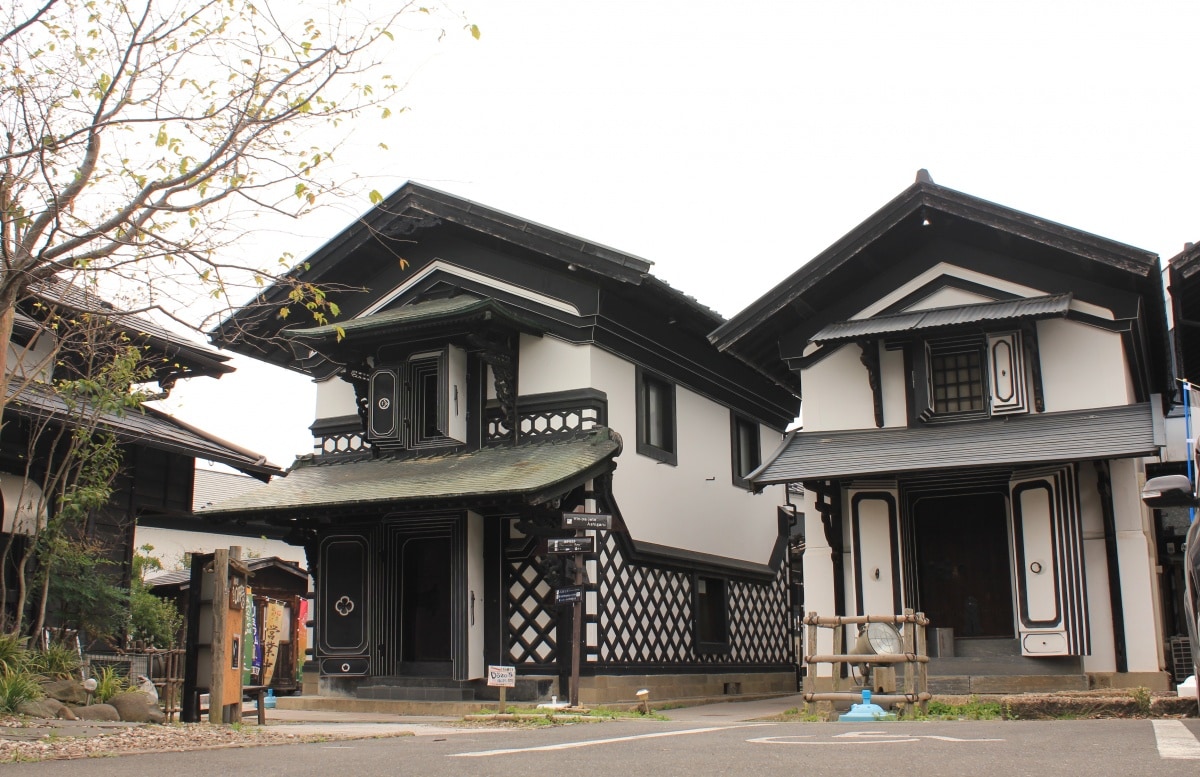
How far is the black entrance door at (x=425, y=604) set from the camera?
18.9 m

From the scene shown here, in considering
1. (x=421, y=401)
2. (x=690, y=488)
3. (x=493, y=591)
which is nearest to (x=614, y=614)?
(x=493, y=591)

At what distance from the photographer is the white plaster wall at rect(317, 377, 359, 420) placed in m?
21.1

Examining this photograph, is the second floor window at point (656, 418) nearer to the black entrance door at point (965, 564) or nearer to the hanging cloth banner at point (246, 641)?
the black entrance door at point (965, 564)

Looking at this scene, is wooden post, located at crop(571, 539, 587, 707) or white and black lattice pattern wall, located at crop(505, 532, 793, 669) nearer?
wooden post, located at crop(571, 539, 587, 707)

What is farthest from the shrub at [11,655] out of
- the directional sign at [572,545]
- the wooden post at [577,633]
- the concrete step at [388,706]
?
the wooden post at [577,633]

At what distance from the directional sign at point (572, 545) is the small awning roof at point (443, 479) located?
65 centimetres

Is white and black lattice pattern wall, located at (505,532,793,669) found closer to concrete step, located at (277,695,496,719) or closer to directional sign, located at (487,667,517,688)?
concrete step, located at (277,695,496,719)

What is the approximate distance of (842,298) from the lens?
60.6 ft

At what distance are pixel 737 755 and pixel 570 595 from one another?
345 inches

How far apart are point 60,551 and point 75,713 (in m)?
4.40

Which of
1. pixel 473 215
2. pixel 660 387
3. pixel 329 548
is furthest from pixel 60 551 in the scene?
pixel 660 387

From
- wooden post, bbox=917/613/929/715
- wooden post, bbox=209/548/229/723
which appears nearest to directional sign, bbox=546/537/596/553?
wooden post, bbox=917/613/929/715

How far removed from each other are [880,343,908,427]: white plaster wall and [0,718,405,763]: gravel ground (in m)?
9.50

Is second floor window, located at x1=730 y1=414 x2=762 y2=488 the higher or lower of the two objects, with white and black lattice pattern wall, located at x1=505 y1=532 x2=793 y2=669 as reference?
higher
